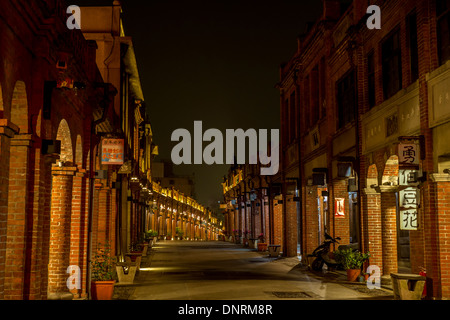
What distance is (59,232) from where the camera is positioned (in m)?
12.9

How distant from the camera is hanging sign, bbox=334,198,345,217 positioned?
21672 millimetres

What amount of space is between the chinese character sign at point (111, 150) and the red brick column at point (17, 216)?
7.42 m

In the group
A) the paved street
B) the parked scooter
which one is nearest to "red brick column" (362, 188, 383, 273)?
the paved street

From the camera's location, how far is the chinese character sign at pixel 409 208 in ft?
46.3

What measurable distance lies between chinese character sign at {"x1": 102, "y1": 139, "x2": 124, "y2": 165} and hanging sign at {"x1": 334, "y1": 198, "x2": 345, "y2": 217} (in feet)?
30.2

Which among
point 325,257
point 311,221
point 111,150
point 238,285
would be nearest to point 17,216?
point 111,150

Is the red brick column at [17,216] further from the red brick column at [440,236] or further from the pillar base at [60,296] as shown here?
the red brick column at [440,236]

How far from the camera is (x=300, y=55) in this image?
90.7ft

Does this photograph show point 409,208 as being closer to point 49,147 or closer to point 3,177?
point 49,147

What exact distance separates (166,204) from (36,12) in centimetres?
5926

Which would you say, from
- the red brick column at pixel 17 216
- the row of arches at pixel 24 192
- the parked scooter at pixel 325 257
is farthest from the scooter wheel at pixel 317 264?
the red brick column at pixel 17 216

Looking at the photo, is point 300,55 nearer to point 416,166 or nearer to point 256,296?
point 416,166

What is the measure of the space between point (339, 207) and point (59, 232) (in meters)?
12.1

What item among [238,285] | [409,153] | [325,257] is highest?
[409,153]
